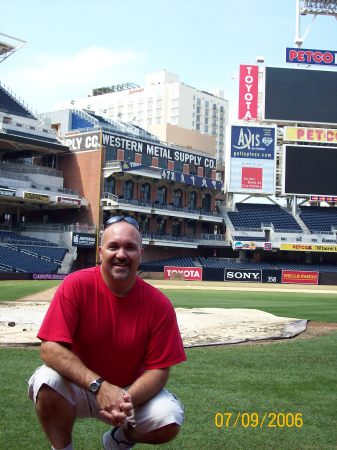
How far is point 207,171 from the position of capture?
7094cm

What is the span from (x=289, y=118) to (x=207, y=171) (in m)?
12.7

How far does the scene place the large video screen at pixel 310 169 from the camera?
61125mm

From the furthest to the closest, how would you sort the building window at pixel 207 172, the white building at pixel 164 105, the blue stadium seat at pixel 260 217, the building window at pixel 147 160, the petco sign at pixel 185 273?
the white building at pixel 164 105
the building window at pixel 207 172
the blue stadium seat at pixel 260 217
the building window at pixel 147 160
the petco sign at pixel 185 273

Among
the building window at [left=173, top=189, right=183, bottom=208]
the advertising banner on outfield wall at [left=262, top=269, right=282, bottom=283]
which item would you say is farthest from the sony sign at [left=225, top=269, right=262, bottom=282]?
the building window at [left=173, top=189, right=183, bottom=208]

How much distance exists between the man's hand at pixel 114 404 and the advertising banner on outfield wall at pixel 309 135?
201 feet

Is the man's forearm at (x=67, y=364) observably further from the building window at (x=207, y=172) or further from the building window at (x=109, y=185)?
the building window at (x=207, y=172)

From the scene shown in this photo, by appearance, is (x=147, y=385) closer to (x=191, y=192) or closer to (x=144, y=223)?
(x=144, y=223)

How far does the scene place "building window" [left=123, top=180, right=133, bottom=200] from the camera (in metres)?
62.1

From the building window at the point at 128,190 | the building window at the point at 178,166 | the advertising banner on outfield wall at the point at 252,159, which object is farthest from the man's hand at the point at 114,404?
the building window at the point at 178,166

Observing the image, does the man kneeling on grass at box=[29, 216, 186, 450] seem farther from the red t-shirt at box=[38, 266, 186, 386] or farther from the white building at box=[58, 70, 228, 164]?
the white building at box=[58, 70, 228, 164]

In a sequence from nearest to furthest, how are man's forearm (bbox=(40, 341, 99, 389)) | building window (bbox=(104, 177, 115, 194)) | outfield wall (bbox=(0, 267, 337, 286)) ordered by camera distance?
man's forearm (bbox=(40, 341, 99, 389)) → outfield wall (bbox=(0, 267, 337, 286)) → building window (bbox=(104, 177, 115, 194))

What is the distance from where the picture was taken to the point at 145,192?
64.1 metres

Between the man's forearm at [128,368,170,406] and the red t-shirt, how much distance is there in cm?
7

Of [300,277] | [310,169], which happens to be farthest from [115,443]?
[310,169]
